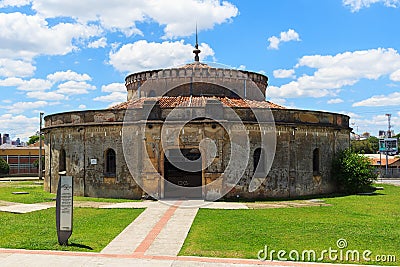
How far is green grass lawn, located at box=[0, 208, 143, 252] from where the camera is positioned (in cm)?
1135

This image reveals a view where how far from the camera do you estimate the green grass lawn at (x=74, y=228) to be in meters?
11.4

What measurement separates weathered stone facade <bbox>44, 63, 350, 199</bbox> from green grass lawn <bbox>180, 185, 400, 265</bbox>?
12.4 feet

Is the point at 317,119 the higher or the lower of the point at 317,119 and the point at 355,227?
the higher

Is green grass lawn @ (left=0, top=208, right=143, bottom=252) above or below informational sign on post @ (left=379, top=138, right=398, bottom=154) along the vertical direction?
below

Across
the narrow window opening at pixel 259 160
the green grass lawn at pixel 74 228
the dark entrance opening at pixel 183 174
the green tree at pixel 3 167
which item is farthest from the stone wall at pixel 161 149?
the green tree at pixel 3 167

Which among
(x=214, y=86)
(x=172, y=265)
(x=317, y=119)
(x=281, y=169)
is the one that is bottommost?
(x=172, y=265)

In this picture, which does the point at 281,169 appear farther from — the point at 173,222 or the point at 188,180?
the point at 173,222

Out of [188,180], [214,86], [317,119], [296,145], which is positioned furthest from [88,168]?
[317,119]

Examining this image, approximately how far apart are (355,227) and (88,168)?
13325 millimetres

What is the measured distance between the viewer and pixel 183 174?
23.8m

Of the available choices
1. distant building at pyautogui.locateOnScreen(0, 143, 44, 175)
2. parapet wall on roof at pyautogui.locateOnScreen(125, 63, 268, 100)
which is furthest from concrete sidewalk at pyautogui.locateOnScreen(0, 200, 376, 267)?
distant building at pyautogui.locateOnScreen(0, 143, 44, 175)

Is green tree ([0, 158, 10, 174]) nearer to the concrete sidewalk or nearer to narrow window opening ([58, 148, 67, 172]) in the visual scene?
narrow window opening ([58, 148, 67, 172])

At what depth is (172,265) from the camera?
9555 millimetres

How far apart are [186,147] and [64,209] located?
9346 millimetres
